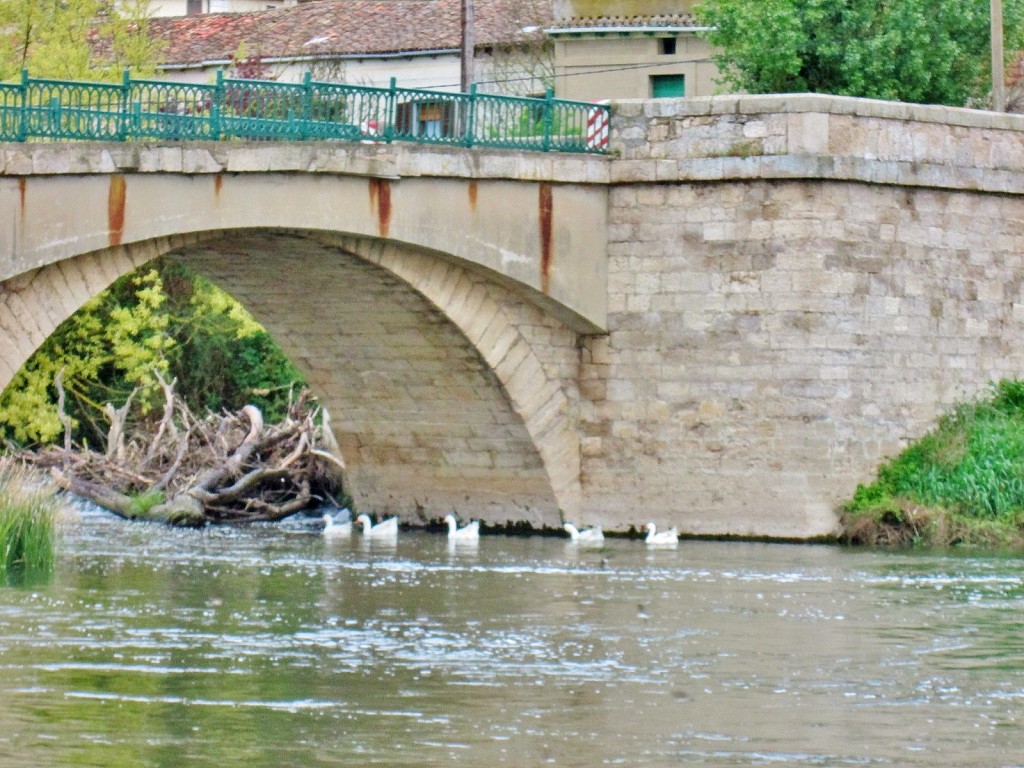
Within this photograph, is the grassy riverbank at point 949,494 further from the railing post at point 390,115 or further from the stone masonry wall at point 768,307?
the railing post at point 390,115

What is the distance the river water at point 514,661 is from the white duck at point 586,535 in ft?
5.48

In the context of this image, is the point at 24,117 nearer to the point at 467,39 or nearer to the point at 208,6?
the point at 467,39

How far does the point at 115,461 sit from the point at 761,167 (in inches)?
347

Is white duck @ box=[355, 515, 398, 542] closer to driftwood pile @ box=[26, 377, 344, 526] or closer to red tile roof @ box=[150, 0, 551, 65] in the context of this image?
driftwood pile @ box=[26, 377, 344, 526]

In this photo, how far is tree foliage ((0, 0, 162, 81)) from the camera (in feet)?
91.9

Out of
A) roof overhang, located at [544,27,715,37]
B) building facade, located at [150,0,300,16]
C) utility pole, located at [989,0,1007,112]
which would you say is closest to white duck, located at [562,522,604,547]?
utility pole, located at [989,0,1007,112]

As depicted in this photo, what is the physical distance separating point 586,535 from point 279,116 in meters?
4.92

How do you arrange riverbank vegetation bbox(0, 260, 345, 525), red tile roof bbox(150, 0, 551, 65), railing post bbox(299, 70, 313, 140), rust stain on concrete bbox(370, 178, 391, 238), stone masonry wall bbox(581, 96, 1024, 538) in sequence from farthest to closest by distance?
1. red tile roof bbox(150, 0, 551, 65)
2. riverbank vegetation bbox(0, 260, 345, 525)
3. stone masonry wall bbox(581, 96, 1024, 538)
4. rust stain on concrete bbox(370, 178, 391, 238)
5. railing post bbox(299, 70, 313, 140)

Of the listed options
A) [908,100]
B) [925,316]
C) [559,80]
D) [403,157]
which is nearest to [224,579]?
[403,157]

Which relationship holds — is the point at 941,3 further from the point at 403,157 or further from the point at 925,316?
the point at 403,157

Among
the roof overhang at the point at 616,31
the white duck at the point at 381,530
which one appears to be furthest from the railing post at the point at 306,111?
the roof overhang at the point at 616,31

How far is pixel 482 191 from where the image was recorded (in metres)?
20.1

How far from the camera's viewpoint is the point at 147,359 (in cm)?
2783

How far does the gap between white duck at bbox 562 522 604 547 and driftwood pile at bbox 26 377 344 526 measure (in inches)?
146
